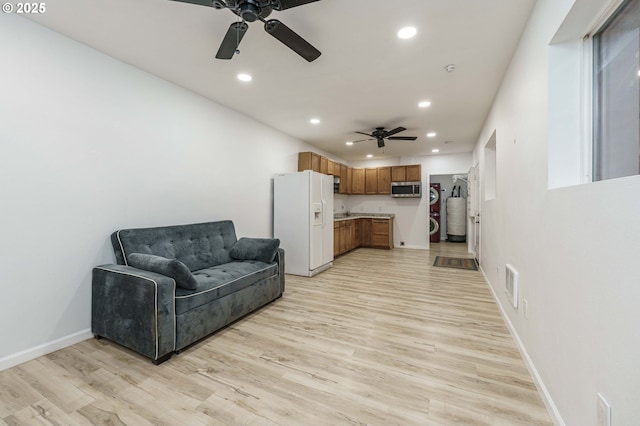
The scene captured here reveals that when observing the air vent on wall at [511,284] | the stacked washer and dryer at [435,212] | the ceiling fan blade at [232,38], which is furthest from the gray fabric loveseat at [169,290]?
the stacked washer and dryer at [435,212]

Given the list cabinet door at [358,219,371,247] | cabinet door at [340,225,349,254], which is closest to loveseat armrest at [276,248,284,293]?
cabinet door at [340,225,349,254]

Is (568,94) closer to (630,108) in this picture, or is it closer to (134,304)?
(630,108)

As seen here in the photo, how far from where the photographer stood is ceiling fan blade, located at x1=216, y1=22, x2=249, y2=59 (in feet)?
6.02

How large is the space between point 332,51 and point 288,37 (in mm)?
772

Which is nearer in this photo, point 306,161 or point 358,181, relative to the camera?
point 306,161

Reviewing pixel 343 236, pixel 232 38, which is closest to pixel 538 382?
pixel 232 38

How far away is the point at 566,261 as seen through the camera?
1.42m

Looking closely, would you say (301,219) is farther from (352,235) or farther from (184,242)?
(352,235)

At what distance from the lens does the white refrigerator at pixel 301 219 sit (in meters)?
4.55

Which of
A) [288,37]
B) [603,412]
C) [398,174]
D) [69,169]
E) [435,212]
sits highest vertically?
[288,37]

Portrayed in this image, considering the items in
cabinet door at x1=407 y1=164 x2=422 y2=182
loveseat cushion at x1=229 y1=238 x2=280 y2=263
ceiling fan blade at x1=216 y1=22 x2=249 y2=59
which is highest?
ceiling fan blade at x1=216 y1=22 x2=249 y2=59

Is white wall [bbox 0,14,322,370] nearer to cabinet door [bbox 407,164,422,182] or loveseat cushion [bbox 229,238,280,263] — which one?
loveseat cushion [bbox 229,238,280,263]

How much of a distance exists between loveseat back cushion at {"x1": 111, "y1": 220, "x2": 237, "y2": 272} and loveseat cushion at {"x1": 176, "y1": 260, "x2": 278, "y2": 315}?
0.62ft

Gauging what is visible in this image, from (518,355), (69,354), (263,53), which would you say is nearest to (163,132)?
(263,53)
